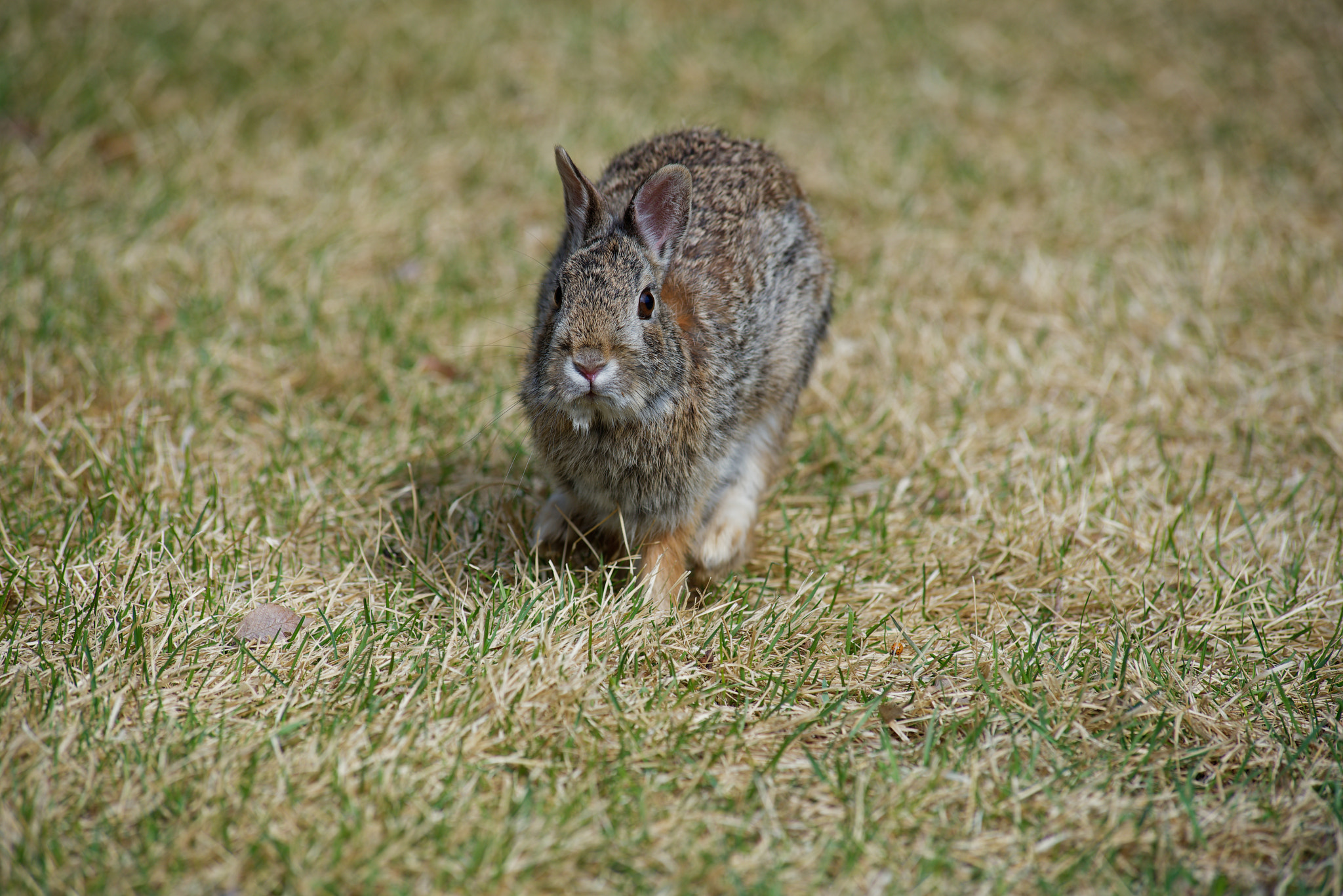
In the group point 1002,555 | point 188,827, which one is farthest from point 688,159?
point 188,827

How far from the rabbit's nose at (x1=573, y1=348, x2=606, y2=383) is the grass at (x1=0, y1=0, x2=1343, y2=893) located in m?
0.75

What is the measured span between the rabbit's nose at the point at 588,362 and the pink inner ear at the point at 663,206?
51cm

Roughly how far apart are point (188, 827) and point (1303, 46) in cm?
896

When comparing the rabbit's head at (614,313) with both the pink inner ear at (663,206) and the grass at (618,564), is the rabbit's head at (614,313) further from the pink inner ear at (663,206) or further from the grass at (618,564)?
the grass at (618,564)

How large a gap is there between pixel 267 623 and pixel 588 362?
4.18 feet

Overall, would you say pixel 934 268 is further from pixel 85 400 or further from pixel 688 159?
pixel 85 400

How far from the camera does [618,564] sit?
393 centimetres

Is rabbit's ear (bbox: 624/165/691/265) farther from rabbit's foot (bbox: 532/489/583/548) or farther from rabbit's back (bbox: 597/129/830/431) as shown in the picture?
rabbit's foot (bbox: 532/489/583/548)

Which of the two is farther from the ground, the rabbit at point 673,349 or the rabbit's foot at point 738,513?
the rabbit at point 673,349

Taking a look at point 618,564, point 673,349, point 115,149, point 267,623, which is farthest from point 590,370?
point 115,149

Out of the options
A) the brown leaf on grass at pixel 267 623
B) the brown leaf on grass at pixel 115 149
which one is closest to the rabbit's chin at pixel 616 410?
the brown leaf on grass at pixel 267 623

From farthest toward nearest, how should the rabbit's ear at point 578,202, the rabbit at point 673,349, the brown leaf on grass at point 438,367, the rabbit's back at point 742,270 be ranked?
the brown leaf on grass at point 438,367, the rabbit's back at point 742,270, the rabbit's ear at point 578,202, the rabbit at point 673,349

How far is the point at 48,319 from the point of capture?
4.58m

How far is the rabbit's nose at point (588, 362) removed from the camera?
303 centimetres
